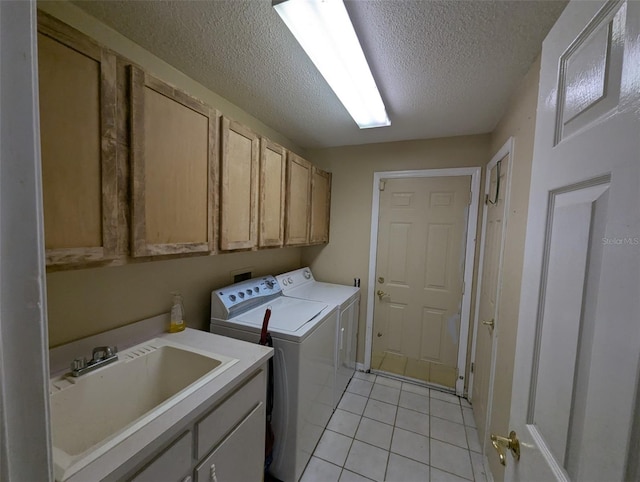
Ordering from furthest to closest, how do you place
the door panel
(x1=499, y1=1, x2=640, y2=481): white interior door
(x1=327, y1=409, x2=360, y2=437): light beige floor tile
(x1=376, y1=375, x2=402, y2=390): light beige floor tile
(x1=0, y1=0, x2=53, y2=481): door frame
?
1. (x1=376, y1=375, x2=402, y2=390): light beige floor tile
2. (x1=327, y1=409, x2=360, y2=437): light beige floor tile
3. the door panel
4. (x1=499, y1=1, x2=640, y2=481): white interior door
5. (x1=0, y1=0, x2=53, y2=481): door frame

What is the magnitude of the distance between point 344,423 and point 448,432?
800 mm

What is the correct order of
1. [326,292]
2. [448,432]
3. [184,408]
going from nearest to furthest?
[184,408], [448,432], [326,292]

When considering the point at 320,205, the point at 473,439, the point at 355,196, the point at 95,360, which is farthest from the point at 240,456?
the point at 355,196

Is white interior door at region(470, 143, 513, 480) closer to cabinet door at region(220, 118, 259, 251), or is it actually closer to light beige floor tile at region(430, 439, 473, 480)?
light beige floor tile at region(430, 439, 473, 480)

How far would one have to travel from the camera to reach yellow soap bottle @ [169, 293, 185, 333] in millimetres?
Answer: 1436

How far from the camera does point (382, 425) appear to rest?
2.00 metres

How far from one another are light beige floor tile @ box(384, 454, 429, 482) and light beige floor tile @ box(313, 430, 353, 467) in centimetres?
30

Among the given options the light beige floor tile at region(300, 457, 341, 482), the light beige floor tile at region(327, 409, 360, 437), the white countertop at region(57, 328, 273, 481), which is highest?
the white countertop at region(57, 328, 273, 481)

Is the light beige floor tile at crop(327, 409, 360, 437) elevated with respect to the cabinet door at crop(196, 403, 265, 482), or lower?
lower

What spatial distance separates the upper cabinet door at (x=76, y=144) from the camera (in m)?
0.72

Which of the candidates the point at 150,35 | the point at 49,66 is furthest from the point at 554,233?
the point at 150,35

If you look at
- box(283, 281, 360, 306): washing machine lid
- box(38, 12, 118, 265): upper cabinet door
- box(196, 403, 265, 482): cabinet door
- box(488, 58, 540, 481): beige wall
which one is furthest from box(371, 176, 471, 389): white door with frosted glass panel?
box(38, 12, 118, 265): upper cabinet door

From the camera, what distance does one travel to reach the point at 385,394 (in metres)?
2.38

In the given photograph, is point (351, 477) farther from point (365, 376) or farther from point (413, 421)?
point (365, 376)
